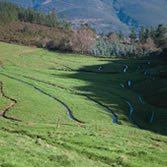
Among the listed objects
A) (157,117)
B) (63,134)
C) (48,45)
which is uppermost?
(48,45)

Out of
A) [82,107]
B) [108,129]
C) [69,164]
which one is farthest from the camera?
[82,107]

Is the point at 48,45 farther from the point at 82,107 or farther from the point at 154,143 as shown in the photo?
the point at 154,143

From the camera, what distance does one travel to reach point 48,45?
200 meters

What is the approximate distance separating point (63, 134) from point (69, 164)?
33.5 feet

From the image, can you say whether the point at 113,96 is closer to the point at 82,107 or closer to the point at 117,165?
the point at 82,107

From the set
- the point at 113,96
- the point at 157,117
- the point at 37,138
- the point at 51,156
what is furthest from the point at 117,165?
the point at 113,96

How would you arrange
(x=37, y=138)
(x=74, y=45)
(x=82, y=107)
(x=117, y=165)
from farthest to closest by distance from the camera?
1. (x=74, y=45)
2. (x=82, y=107)
3. (x=37, y=138)
4. (x=117, y=165)

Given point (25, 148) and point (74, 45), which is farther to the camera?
point (74, 45)

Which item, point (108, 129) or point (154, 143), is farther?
point (108, 129)

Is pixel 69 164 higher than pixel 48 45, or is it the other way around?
Answer: pixel 48 45

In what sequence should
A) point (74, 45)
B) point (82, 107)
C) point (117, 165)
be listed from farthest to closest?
1. point (74, 45)
2. point (82, 107)
3. point (117, 165)

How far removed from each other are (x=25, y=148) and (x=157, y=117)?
40145 millimetres

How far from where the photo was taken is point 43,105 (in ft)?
159

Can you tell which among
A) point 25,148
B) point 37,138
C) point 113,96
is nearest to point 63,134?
point 37,138
